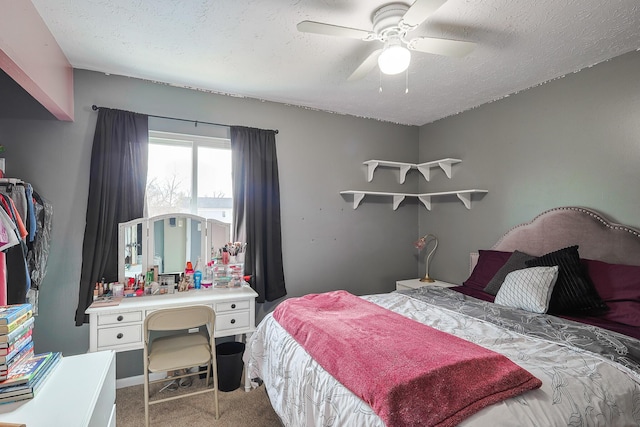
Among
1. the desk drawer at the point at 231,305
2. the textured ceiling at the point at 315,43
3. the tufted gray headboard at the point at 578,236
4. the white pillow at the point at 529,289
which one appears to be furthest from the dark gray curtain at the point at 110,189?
the tufted gray headboard at the point at 578,236

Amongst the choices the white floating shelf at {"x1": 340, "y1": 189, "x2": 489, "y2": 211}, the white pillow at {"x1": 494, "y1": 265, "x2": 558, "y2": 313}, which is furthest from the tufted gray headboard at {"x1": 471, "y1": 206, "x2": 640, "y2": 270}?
the white floating shelf at {"x1": 340, "y1": 189, "x2": 489, "y2": 211}

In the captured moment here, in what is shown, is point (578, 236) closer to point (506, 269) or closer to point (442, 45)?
point (506, 269)

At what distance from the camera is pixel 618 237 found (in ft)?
7.38

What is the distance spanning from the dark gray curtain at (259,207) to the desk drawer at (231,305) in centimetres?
41

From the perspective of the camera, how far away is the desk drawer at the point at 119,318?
7.27 ft

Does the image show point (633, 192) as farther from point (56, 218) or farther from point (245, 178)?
point (56, 218)

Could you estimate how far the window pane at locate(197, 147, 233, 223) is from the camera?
3045 millimetres

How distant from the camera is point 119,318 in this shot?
2.25 meters

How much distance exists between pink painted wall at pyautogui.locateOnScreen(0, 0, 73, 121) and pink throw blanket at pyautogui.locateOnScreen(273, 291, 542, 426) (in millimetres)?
1937

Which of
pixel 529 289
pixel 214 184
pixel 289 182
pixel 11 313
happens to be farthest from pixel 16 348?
pixel 529 289

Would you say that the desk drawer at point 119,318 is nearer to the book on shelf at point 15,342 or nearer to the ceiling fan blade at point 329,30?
the book on shelf at point 15,342

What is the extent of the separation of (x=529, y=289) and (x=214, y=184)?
2.63m

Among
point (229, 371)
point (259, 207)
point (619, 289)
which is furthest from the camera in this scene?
point (259, 207)

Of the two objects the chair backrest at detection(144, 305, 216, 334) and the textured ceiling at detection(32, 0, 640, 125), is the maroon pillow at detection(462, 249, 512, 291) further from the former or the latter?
the chair backrest at detection(144, 305, 216, 334)
